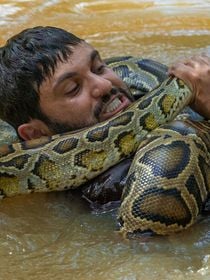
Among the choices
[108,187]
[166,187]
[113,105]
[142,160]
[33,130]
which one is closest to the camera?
[166,187]

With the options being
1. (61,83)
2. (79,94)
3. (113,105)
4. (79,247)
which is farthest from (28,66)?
(79,247)

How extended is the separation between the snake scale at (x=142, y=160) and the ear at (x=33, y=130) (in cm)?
38

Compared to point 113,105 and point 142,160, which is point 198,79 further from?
point 142,160

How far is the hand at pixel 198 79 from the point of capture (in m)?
4.93

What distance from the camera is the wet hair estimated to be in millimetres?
4949

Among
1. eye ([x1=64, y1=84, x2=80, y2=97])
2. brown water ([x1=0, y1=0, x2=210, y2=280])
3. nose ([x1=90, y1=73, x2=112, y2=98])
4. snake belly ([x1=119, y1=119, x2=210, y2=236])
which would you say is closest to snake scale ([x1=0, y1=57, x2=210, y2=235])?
snake belly ([x1=119, y1=119, x2=210, y2=236])

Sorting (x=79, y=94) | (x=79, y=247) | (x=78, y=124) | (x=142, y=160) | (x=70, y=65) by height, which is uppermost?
(x=70, y=65)

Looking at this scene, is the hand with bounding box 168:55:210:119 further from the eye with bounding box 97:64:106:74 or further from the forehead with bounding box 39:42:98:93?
the forehead with bounding box 39:42:98:93

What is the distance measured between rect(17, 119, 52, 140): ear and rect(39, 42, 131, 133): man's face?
0.12m

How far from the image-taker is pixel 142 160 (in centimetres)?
419

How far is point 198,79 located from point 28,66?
137cm

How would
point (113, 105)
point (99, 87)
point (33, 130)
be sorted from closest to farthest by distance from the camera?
point (99, 87) < point (113, 105) < point (33, 130)

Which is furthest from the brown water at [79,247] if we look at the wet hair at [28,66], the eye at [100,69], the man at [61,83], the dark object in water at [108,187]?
the eye at [100,69]

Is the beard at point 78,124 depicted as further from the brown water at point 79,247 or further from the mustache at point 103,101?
the brown water at point 79,247
